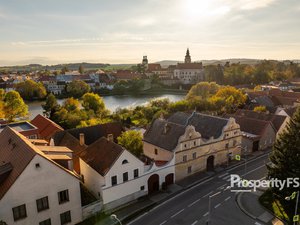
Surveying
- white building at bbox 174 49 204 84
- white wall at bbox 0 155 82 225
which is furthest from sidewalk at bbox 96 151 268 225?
white building at bbox 174 49 204 84

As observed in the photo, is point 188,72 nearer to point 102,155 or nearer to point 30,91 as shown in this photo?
point 30,91

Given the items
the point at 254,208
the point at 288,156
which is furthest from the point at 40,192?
the point at 288,156

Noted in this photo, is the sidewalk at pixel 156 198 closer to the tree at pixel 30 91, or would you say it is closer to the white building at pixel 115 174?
the white building at pixel 115 174

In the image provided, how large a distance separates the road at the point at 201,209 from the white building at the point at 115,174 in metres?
3.08

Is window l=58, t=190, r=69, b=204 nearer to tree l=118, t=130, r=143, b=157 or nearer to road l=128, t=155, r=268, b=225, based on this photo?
road l=128, t=155, r=268, b=225

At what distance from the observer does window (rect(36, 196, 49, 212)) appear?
22.2 metres

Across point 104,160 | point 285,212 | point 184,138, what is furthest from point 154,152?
point 285,212

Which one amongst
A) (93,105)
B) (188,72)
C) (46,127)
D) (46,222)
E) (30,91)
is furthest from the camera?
(188,72)

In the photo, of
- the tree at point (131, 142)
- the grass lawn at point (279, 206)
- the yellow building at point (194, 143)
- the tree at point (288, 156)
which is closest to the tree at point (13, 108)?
the tree at point (131, 142)

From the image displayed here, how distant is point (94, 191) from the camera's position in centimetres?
2800

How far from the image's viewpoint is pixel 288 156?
81.6ft

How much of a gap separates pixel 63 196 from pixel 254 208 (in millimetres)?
19646

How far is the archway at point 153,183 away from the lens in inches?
1200

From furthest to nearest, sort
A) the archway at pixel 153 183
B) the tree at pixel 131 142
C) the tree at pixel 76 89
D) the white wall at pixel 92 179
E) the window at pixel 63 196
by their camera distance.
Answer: the tree at pixel 76 89, the tree at pixel 131 142, the archway at pixel 153 183, the white wall at pixel 92 179, the window at pixel 63 196
